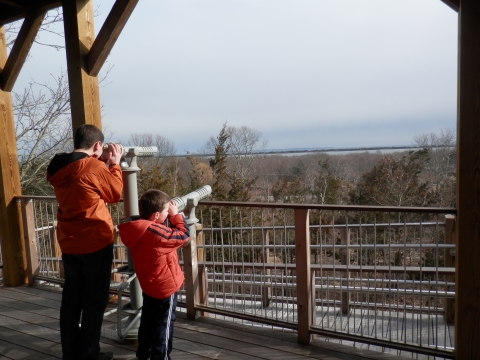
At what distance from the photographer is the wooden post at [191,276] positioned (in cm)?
295

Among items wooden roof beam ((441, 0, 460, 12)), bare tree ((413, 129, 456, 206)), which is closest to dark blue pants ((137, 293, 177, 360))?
wooden roof beam ((441, 0, 460, 12))

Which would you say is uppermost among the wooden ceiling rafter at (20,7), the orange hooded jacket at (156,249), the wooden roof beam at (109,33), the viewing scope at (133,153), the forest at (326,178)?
the wooden ceiling rafter at (20,7)

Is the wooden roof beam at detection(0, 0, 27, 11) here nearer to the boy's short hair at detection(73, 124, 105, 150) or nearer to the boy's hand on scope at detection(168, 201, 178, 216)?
the boy's short hair at detection(73, 124, 105, 150)

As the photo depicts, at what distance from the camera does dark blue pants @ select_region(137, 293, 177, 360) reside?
7.03 ft

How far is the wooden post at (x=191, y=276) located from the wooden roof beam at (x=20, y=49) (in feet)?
7.61

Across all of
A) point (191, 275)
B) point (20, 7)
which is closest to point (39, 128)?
point (20, 7)

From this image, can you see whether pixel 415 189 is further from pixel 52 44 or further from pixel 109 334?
pixel 109 334


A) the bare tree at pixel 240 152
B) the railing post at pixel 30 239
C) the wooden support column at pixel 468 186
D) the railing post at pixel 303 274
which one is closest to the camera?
the wooden support column at pixel 468 186

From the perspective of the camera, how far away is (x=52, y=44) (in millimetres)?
8547

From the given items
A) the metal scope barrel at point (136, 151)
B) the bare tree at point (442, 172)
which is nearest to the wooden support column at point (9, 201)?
the metal scope barrel at point (136, 151)

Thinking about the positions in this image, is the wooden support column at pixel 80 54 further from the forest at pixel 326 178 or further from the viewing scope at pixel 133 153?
the forest at pixel 326 178

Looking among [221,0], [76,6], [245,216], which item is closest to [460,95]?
[76,6]

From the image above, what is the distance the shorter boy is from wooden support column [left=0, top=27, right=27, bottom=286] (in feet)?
8.04

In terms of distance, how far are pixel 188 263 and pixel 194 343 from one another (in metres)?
0.56
